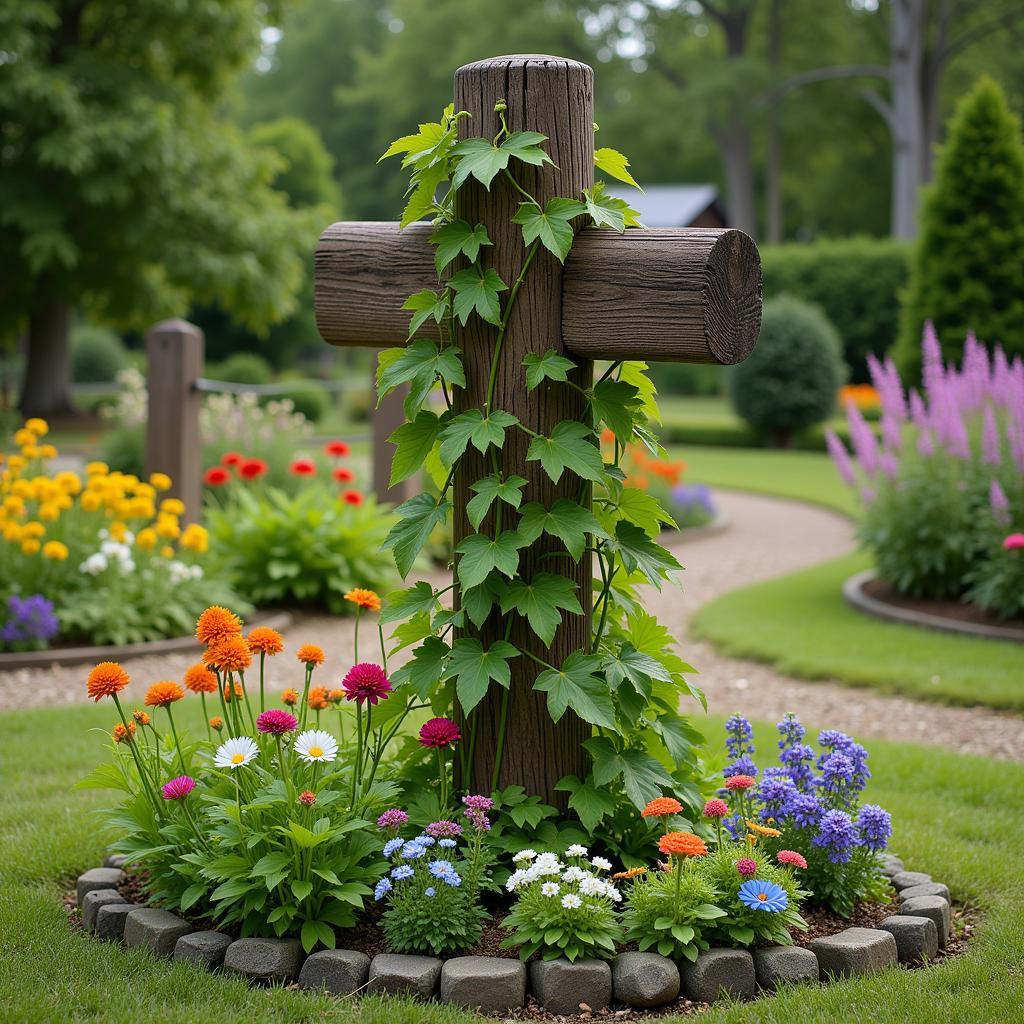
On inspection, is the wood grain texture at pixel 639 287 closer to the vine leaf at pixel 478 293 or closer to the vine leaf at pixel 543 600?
the vine leaf at pixel 478 293

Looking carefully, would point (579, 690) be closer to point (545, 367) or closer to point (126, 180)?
point (545, 367)

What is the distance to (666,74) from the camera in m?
41.1

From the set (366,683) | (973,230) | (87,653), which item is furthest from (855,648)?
(973,230)

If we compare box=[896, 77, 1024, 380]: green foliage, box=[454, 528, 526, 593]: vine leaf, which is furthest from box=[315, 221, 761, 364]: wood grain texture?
box=[896, 77, 1024, 380]: green foliage

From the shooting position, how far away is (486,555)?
9.55 feet

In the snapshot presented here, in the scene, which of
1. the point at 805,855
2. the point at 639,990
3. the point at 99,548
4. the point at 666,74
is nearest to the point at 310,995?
the point at 639,990

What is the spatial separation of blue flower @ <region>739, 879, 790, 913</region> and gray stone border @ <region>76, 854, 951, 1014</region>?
0.12 metres

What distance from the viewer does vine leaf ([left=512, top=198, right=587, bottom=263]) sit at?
289 cm

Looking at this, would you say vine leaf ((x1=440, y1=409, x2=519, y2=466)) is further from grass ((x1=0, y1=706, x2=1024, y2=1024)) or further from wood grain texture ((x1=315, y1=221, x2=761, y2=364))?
grass ((x1=0, y1=706, x2=1024, y2=1024))

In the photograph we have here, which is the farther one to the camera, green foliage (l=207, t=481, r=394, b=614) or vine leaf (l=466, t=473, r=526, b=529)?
green foliage (l=207, t=481, r=394, b=614)

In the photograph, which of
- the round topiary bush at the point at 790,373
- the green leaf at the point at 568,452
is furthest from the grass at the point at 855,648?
the round topiary bush at the point at 790,373

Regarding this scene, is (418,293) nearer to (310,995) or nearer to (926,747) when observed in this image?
(310,995)

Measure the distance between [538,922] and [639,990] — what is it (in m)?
0.26

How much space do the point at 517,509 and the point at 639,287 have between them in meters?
0.59
